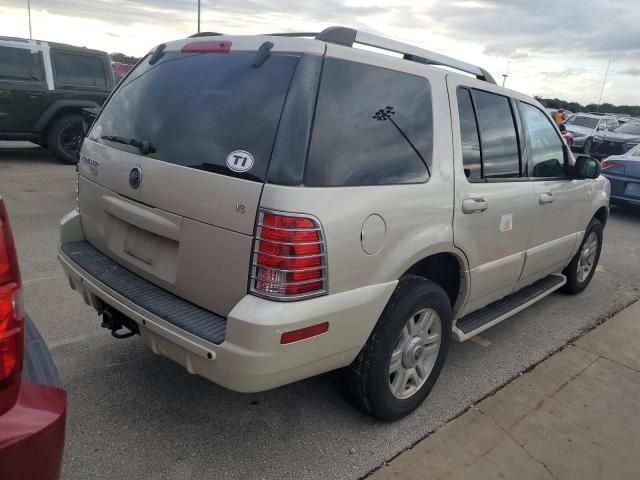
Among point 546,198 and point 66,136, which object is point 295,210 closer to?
point 546,198

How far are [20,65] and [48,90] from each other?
576mm

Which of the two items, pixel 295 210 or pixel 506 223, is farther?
pixel 506 223

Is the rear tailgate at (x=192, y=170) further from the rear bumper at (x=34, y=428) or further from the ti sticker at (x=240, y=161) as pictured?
the rear bumper at (x=34, y=428)

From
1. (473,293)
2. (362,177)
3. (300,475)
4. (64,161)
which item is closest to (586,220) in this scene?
(473,293)

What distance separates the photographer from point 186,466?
2.43 m

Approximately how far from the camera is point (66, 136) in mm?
9875

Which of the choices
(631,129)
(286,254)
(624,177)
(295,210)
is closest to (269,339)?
(286,254)

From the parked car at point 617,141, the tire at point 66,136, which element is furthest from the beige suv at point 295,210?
the parked car at point 617,141

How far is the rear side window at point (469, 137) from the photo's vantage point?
297cm

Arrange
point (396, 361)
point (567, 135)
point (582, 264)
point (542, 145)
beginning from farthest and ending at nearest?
point (567, 135), point (582, 264), point (542, 145), point (396, 361)

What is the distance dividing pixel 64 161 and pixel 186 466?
30.0 ft

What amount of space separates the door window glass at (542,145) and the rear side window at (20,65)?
345 inches

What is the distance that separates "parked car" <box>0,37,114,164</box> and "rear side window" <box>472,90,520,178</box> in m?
8.49

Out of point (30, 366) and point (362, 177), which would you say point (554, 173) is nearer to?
point (362, 177)
